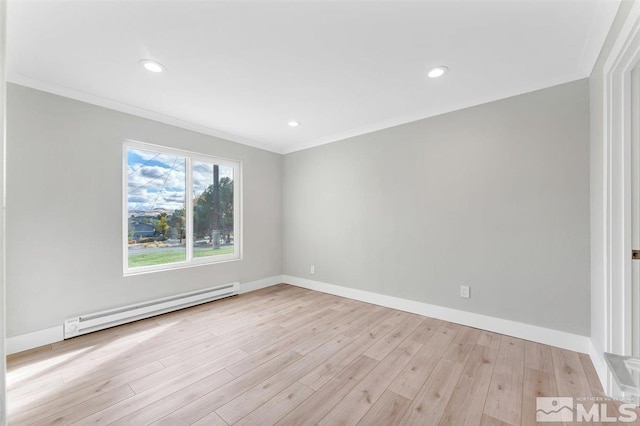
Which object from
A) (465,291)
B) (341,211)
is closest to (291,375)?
(465,291)

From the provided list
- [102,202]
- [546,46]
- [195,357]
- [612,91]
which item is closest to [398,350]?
[195,357]

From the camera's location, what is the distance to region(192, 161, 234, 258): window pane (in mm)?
3662

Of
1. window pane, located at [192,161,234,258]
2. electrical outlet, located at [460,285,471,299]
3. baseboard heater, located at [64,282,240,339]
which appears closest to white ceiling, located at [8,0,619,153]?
window pane, located at [192,161,234,258]

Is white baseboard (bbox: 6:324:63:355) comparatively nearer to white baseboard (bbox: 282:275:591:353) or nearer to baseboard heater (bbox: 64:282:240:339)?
baseboard heater (bbox: 64:282:240:339)

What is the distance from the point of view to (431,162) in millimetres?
3029

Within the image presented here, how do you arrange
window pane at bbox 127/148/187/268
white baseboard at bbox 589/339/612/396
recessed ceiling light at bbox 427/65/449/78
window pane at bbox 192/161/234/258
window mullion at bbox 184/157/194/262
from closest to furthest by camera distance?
white baseboard at bbox 589/339/612/396
recessed ceiling light at bbox 427/65/449/78
window pane at bbox 127/148/187/268
window mullion at bbox 184/157/194/262
window pane at bbox 192/161/234/258

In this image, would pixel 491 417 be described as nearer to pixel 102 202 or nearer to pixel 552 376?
pixel 552 376

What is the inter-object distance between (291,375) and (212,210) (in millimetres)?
2712

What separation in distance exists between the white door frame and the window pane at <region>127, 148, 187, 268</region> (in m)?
4.18

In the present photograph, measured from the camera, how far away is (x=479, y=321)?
8.81 feet

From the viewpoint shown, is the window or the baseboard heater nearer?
the baseboard heater

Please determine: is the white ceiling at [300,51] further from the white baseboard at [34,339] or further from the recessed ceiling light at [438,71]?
the white baseboard at [34,339]

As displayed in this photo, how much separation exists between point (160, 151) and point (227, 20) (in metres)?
2.22

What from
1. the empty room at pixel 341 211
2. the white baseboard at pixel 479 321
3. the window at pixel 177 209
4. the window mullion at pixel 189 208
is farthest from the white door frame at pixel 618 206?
the window mullion at pixel 189 208
